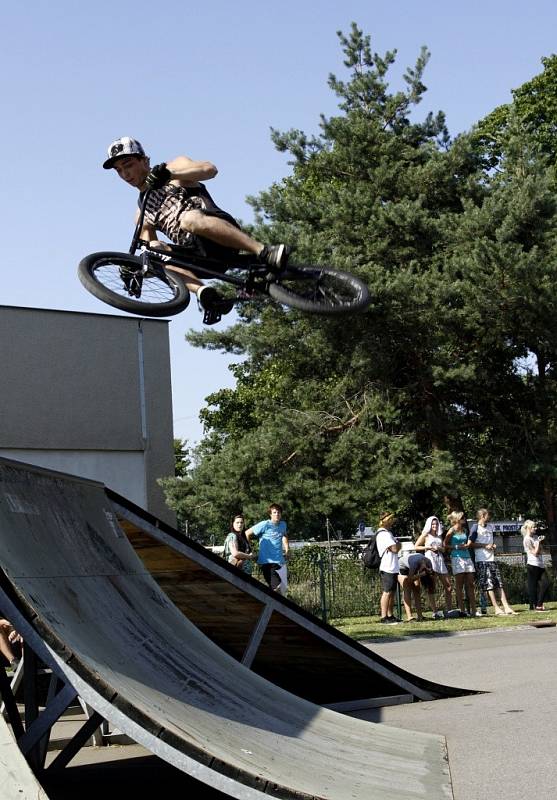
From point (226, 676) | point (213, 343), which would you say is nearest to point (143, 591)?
point (226, 676)

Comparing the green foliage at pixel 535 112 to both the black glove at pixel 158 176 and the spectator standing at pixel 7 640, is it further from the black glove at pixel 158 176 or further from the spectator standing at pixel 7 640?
the spectator standing at pixel 7 640

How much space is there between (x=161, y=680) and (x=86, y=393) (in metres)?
19.3

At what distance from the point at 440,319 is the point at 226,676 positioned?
19821 mm

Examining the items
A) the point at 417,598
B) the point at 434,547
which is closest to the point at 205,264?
the point at 434,547

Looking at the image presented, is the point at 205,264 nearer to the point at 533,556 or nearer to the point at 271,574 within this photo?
the point at 271,574

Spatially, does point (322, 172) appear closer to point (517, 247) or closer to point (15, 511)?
point (517, 247)

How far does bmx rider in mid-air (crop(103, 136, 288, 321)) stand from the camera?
7531 mm

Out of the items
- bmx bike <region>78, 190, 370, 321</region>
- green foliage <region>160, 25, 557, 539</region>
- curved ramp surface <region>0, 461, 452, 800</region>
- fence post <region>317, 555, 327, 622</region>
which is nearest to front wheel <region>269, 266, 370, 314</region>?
bmx bike <region>78, 190, 370, 321</region>

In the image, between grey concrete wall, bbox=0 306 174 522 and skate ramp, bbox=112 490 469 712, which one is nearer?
skate ramp, bbox=112 490 469 712

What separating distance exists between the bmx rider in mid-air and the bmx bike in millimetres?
80

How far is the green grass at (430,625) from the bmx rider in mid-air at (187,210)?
22.9ft

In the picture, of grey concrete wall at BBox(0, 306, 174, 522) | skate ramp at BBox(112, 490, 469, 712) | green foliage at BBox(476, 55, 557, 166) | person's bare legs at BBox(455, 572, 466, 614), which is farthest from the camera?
green foliage at BBox(476, 55, 557, 166)

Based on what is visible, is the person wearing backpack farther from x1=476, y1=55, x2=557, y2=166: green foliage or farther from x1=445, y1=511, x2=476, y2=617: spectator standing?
x1=476, y1=55, x2=557, y2=166: green foliage

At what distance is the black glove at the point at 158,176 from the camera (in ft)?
24.6
